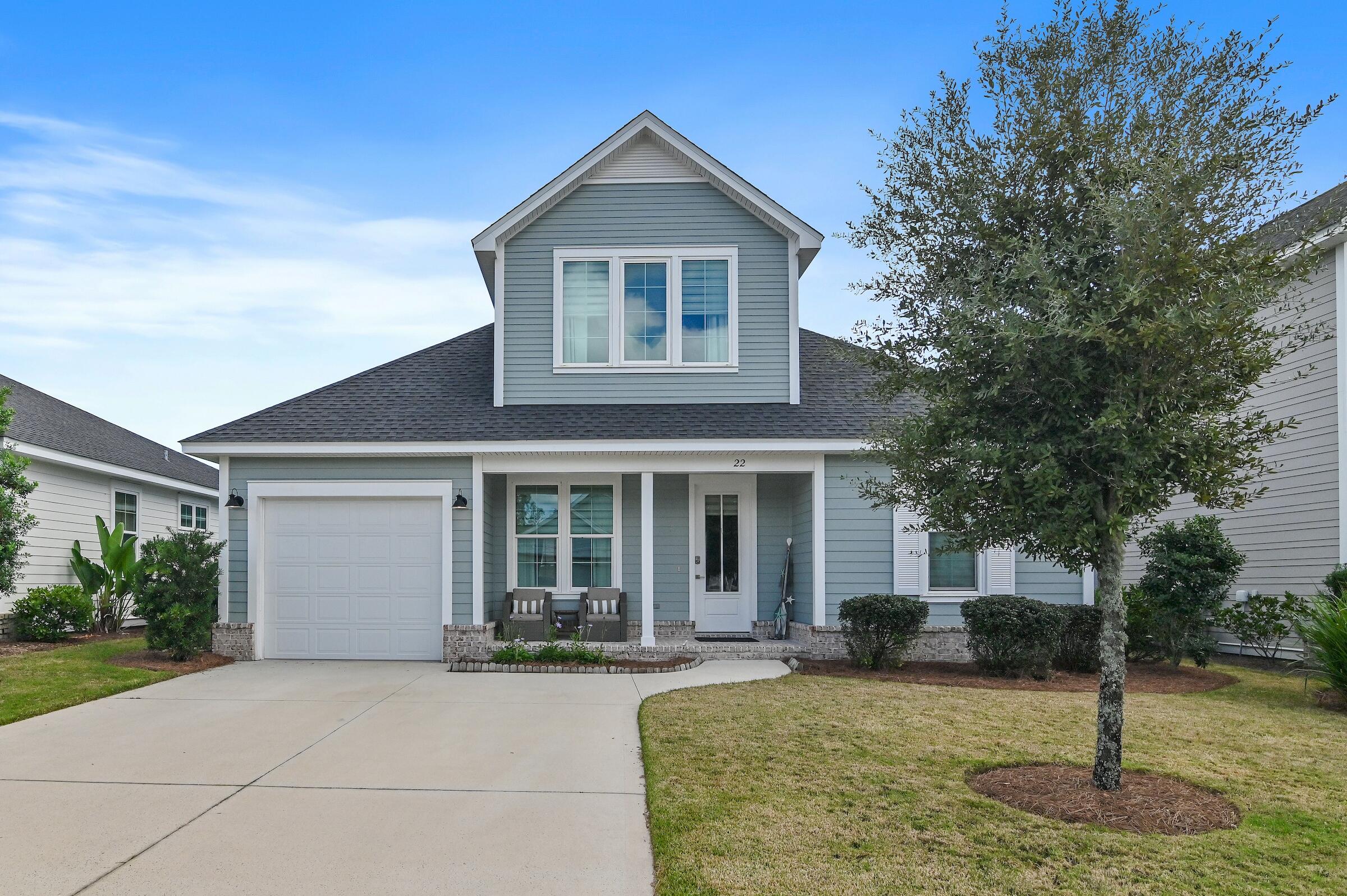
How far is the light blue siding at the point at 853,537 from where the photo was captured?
40.3 feet

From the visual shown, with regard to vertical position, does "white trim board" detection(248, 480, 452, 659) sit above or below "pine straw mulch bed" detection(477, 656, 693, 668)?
above

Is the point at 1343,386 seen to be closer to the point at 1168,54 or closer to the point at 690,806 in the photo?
the point at 1168,54

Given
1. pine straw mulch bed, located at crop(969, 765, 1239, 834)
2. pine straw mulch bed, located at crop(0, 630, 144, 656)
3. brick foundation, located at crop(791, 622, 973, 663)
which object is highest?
pine straw mulch bed, located at crop(969, 765, 1239, 834)

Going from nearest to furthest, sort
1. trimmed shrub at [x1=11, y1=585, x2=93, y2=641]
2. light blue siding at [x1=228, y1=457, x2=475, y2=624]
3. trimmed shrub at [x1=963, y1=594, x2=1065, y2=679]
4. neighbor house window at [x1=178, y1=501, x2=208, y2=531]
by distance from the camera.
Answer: trimmed shrub at [x1=963, y1=594, x2=1065, y2=679], light blue siding at [x1=228, y1=457, x2=475, y2=624], trimmed shrub at [x1=11, y1=585, x2=93, y2=641], neighbor house window at [x1=178, y1=501, x2=208, y2=531]

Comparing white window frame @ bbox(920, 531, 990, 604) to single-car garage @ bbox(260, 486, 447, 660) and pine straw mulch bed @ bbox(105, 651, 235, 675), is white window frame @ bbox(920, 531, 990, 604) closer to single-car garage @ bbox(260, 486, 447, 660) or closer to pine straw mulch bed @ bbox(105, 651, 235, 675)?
single-car garage @ bbox(260, 486, 447, 660)

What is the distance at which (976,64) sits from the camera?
621 centimetres

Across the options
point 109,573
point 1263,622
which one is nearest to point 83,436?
point 109,573

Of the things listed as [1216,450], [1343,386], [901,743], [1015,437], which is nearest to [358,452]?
[901,743]

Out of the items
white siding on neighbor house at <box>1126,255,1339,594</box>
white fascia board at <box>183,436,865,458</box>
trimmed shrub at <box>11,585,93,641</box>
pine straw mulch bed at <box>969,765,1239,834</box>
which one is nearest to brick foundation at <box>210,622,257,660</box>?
white fascia board at <box>183,436,865,458</box>

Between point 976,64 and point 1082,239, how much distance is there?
1.56 metres

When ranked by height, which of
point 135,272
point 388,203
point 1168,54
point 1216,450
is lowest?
point 1216,450

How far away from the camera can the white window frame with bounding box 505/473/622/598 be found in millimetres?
13320

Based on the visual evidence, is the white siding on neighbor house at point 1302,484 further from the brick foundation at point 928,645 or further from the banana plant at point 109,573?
the banana plant at point 109,573

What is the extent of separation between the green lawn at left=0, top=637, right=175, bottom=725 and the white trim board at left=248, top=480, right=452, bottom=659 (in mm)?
1647
